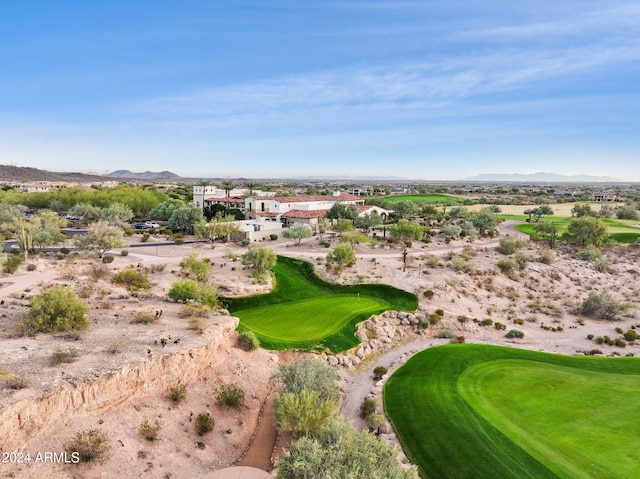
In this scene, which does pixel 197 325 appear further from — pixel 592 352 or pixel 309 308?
pixel 592 352

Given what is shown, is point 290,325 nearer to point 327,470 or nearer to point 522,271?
point 327,470

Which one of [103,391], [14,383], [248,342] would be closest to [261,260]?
[248,342]

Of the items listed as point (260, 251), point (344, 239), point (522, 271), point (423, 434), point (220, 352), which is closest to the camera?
point (423, 434)

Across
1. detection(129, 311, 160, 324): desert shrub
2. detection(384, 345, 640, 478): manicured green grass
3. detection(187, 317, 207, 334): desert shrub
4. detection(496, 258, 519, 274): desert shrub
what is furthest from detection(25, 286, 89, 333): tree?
detection(496, 258, 519, 274): desert shrub

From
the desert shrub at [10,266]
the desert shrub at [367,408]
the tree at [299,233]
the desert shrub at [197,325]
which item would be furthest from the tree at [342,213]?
the desert shrub at [367,408]

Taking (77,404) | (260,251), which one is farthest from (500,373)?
(260,251)

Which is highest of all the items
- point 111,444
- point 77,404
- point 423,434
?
point 77,404
